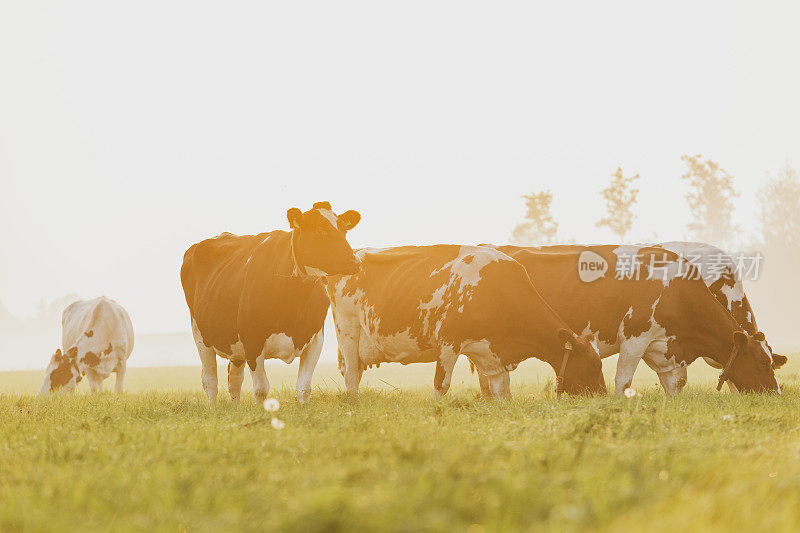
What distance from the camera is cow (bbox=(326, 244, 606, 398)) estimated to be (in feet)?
38.2

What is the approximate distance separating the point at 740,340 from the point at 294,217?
7.45 metres

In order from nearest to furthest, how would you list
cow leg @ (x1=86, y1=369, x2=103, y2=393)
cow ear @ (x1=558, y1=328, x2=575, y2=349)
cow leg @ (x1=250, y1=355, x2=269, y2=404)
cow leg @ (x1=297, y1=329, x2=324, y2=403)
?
1. cow leg @ (x1=297, y1=329, x2=324, y2=403)
2. cow leg @ (x1=250, y1=355, x2=269, y2=404)
3. cow ear @ (x1=558, y1=328, x2=575, y2=349)
4. cow leg @ (x1=86, y1=369, x2=103, y2=393)

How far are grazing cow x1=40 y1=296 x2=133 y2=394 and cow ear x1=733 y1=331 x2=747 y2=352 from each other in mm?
14158

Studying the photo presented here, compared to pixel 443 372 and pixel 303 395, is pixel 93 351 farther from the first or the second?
pixel 443 372

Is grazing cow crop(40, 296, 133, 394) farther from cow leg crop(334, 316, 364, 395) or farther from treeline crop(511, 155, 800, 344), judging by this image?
treeline crop(511, 155, 800, 344)

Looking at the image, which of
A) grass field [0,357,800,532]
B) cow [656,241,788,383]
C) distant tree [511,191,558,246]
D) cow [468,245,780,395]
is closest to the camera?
grass field [0,357,800,532]

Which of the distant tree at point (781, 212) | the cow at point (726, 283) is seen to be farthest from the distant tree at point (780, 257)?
the cow at point (726, 283)

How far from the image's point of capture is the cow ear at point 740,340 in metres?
12.5

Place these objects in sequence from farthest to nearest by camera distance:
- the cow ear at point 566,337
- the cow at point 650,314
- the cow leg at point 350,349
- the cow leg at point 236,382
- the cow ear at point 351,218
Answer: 1. the cow leg at point 350,349
2. the cow at point 650,314
3. the cow leg at point 236,382
4. the cow ear at point 351,218
5. the cow ear at point 566,337

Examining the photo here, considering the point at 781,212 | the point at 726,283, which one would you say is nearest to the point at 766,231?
the point at 781,212

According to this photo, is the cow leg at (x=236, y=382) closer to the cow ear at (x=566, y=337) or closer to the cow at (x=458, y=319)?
the cow at (x=458, y=319)

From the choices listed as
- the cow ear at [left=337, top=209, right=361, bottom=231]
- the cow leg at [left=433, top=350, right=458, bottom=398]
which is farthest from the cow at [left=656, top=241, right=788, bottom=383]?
the cow ear at [left=337, top=209, right=361, bottom=231]

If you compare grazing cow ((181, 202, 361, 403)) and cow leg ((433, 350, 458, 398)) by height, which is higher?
grazing cow ((181, 202, 361, 403))

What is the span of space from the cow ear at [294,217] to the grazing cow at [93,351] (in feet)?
34.3
